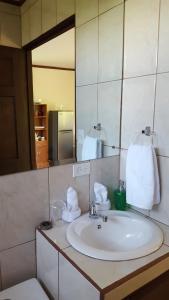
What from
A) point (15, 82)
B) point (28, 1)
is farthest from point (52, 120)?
point (28, 1)

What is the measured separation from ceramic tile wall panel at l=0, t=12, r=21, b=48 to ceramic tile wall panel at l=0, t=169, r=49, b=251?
623mm

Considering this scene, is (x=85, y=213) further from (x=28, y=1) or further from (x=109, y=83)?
(x=28, y=1)

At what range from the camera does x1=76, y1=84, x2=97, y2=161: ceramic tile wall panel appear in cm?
143

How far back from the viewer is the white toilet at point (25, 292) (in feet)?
3.69

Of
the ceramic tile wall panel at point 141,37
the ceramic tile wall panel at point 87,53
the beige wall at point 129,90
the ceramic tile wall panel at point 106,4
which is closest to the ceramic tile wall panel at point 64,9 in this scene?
the beige wall at point 129,90

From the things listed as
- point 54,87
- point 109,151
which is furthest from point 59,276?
point 54,87

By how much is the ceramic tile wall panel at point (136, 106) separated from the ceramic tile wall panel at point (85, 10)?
1.43 ft

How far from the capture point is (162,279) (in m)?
1.04

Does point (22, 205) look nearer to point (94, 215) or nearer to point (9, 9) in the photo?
point (94, 215)

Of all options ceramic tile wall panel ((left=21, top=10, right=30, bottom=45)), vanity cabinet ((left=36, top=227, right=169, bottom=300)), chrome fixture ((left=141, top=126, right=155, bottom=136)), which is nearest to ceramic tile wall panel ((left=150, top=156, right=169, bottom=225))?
chrome fixture ((left=141, top=126, right=155, bottom=136))

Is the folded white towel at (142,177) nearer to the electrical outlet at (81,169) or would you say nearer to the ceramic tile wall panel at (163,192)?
the ceramic tile wall panel at (163,192)

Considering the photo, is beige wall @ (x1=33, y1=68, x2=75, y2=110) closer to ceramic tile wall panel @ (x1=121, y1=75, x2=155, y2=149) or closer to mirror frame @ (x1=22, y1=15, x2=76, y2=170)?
mirror frame @ (x1=22, y1=15, x2=76, y2=170)

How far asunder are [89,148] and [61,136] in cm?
22

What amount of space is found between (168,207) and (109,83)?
2.76 ft
